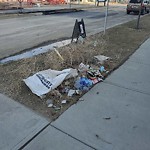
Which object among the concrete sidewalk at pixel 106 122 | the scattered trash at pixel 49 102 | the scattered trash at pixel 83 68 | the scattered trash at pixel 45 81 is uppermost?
the scattered trash at pixel 45 81

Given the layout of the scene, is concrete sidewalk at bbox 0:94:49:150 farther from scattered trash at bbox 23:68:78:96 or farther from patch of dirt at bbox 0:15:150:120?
scattered trash at bbox 23:68:78:96

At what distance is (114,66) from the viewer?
5.62 meters

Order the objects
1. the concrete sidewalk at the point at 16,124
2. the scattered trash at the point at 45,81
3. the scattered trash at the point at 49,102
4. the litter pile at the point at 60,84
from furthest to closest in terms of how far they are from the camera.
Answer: the scattered trash at the point at 45,81 → the litter pile at the point at 60,84 → the scattered trash at the point at 49,102 → the concrete sidewalk at the point at 16,124

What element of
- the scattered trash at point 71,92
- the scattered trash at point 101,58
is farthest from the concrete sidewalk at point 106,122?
the scattered trash at point 101,58

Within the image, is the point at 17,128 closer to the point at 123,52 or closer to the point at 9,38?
the point at 123,52

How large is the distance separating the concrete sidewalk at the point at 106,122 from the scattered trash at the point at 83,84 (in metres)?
0.13

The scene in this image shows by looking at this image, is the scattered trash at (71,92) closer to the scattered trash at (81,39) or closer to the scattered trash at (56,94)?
the scattered trash at (56,94)

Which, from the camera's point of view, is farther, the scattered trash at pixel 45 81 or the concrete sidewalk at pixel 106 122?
the scattered trash at pixel 45 81

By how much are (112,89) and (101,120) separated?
1.19 m

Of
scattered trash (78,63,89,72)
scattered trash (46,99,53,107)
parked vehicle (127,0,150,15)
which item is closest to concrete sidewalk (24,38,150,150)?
scattered trash (46,99,53,107)

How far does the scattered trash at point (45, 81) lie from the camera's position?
13.0ft

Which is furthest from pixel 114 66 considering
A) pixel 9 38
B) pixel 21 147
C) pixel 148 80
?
pixel 9 38

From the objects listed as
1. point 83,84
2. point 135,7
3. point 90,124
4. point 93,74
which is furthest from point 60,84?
point 135,7

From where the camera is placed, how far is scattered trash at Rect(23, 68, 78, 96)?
395 cm
